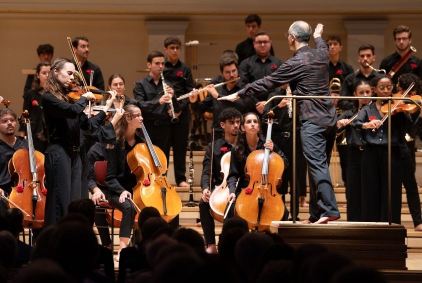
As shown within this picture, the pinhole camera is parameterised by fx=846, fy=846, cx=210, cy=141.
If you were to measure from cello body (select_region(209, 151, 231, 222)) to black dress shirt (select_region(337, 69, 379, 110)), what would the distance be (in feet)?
5.00

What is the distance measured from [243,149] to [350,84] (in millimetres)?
1550

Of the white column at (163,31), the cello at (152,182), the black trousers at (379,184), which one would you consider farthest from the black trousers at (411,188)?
the white column at (163,31)

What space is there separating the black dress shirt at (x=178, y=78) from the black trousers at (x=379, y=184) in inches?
83.5

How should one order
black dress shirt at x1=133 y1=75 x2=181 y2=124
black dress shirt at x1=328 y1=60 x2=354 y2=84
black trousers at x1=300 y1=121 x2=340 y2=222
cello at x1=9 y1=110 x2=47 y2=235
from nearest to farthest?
black trousers at x1=300 y1=121 x2=340 y2=222, cello at x1=9 y1=110 x2=47 y2=235, black dress shirt at x1=133 y1=75 x2=181 y2=124, black dress shirt at x1=328 y1=60 x2=354 y2=84

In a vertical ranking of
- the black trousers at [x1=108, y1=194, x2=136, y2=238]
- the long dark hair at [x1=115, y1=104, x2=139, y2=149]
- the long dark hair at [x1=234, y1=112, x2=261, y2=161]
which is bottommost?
the black trousers at [x1=108, y1=194, x2=136, y2=238]

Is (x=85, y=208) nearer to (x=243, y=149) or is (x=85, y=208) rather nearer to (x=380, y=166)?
(x=243, y=149)

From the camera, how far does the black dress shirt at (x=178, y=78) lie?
26.1ft

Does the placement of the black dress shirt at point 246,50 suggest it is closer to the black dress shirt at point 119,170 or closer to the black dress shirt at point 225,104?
the black dress shirt at point 225,104

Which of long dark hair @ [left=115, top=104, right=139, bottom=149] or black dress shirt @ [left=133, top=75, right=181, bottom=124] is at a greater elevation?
black dress shirt @ [left=133, top=75, right=181, bottom=124]

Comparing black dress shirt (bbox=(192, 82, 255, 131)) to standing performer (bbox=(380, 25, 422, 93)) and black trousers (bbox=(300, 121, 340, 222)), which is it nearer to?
standing performer (bbox=(380, 25, 422, 93))

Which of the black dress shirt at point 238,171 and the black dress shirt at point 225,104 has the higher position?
the black dress shirt at point 225,104

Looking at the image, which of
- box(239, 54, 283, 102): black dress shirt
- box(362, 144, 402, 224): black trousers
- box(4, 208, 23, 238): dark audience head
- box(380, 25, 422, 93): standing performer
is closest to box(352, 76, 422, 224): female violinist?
box(362, 144, 402, 224): black trousers

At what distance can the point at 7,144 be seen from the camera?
661 centimetres

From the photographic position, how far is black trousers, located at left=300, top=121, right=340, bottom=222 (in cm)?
533
